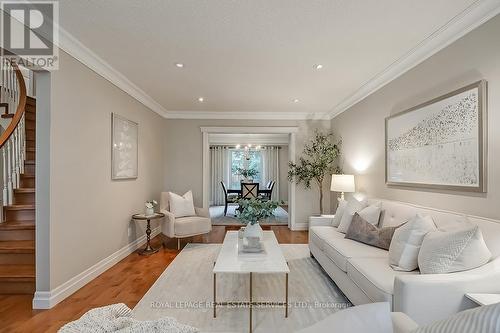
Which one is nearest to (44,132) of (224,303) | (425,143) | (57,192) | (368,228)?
(57,192)

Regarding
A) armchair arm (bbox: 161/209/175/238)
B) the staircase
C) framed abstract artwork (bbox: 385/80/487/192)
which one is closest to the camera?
framed abstract artwork (bbox: 385/80/487/192)

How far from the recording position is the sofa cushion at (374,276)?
1.82m

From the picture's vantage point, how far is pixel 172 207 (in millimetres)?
4598

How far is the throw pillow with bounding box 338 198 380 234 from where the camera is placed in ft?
11.0

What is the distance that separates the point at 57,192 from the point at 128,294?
1237 mm

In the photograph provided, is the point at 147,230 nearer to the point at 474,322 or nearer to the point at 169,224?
the point at 169,224

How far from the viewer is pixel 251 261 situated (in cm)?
243

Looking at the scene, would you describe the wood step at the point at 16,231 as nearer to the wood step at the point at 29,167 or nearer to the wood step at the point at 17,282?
the wood step at the point at 17,282

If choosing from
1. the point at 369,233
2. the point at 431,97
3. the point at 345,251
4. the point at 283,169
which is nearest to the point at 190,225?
the point at 345,251

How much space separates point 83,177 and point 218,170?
24.3ft

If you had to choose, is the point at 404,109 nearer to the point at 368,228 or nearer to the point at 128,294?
the point at 368,228

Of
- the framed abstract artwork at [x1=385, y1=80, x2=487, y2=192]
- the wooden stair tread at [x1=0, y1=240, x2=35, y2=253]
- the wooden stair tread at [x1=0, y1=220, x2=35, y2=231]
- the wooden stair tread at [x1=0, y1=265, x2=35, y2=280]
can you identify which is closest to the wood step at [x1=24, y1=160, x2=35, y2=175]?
the wooden stair tread at [x1=0, y1=220, x2=35, y2=231]

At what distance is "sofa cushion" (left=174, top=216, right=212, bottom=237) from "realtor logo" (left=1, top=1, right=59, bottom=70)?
2710 mm

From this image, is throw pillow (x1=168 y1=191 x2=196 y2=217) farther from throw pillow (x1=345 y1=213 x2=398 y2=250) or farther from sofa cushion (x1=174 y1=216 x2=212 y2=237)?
throw pillow (x1=345 y1=213 x2=398 y2=250)
